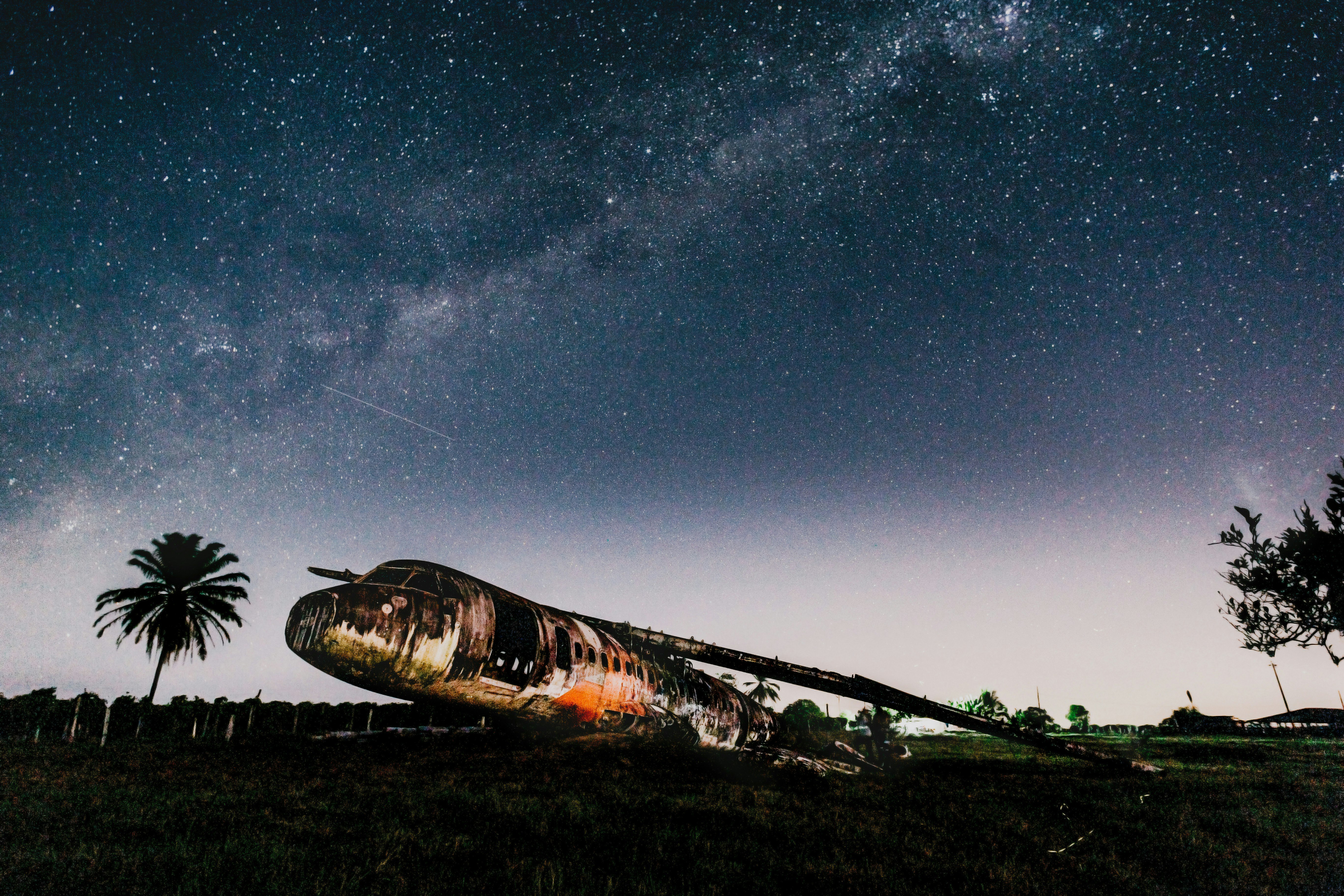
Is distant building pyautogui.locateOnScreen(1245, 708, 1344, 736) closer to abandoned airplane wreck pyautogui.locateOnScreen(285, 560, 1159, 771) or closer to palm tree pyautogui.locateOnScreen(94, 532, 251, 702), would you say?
abandoned airplane wreck pyautogui.locateOnScreen(285, 560, 1159, 771)

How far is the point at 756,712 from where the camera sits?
1891 cm

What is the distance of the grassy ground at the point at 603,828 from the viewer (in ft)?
19.7

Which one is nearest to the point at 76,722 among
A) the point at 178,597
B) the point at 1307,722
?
the point at 178,597

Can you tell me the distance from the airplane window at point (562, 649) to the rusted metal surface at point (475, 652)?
0.08 feet

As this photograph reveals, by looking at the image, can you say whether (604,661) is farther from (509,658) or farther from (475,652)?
(475,652)

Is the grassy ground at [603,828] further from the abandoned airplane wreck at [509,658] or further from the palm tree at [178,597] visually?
the palm tree at [178,597]

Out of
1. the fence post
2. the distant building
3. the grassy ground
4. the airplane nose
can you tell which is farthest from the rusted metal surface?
the distant building

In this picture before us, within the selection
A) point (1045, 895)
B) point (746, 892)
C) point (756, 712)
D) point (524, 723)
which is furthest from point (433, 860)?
point (756, 712)

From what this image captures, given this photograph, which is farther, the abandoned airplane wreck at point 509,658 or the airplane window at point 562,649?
the airplane window at point 562,649

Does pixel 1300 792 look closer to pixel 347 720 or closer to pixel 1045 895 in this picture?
pixel 1045 895

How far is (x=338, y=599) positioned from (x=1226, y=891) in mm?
12765

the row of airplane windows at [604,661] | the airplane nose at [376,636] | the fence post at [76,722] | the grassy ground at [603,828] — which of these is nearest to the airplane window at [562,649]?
the row of airplane windows at [604,661]

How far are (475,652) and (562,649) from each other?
2.28 metres

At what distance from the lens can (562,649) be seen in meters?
11.9
